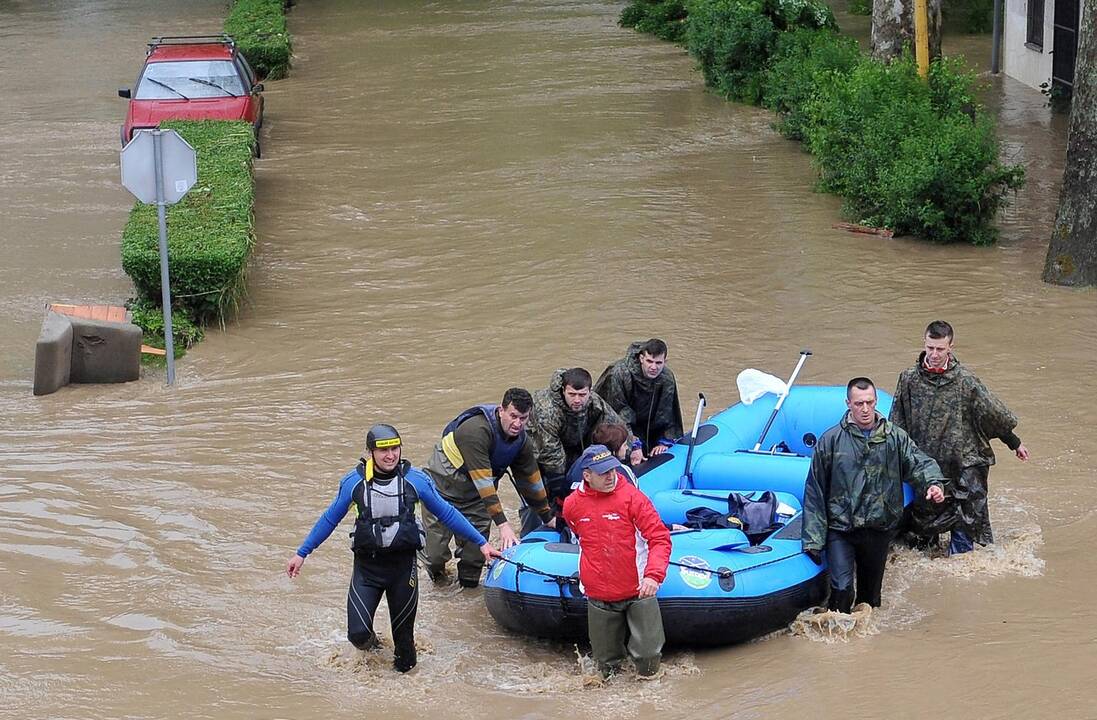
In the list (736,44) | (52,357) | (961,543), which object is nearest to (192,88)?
(52,357)

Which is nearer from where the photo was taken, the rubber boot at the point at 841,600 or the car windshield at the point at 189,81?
the rubber boot at the point at 841,600

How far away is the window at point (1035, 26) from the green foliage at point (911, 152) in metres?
7.72

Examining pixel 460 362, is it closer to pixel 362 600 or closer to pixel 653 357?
pixel 653 357

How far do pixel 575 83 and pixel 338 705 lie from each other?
20.2m

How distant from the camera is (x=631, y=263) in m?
16.4

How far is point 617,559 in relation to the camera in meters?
7.88

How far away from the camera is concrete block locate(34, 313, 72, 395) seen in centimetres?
1271

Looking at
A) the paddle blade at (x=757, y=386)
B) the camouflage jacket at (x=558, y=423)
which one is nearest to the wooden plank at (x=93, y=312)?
the camouflage jacket at (x=558, y=423)

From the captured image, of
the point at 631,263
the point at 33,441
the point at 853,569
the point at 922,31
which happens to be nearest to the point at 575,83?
the point at 922,31

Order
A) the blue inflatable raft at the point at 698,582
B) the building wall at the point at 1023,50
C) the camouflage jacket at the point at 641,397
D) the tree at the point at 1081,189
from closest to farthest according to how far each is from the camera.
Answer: the blue inflatable raft at the point at 698,582 < the camouflage jacket at the point at 641,397 < the tree at the point at 1081,189 < the building wall at the point at 1023,50

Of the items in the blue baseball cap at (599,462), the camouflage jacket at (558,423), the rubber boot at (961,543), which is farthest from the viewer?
the rubber boot at (961,543)

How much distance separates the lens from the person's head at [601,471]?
305 inches

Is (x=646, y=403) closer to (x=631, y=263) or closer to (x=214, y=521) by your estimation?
(x=214, y=521)

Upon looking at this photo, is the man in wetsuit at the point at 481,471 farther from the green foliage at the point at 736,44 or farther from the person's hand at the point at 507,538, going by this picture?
the green foliage at the point at 736,44
